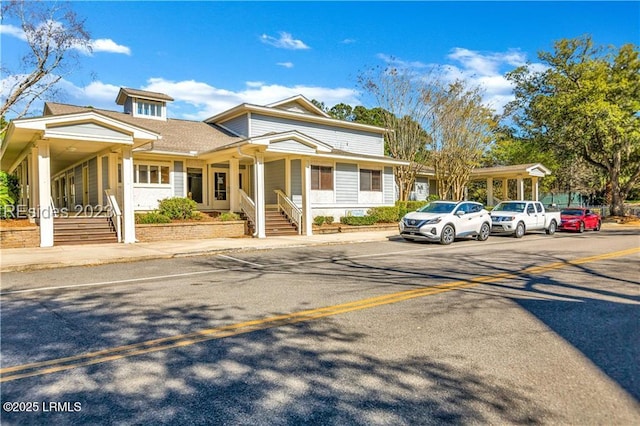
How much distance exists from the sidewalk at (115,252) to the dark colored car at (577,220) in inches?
533

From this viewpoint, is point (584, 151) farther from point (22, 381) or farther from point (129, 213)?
point (22, 381)

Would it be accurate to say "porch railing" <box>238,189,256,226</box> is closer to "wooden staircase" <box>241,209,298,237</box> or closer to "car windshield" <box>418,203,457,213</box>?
"wooden staircase" <box>241,209,298,237</box>

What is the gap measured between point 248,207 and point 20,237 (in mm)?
8697

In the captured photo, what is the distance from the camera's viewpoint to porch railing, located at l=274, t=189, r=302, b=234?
20250 mm

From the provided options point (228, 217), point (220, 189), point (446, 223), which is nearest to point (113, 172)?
point (228, 217)

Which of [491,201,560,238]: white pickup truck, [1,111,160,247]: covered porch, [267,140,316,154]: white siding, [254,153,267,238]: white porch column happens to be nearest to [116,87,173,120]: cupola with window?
[1,111,160,247]: covered porch

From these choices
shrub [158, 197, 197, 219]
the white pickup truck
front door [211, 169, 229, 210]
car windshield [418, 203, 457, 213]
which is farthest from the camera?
front door [211, 169, 229, 210]

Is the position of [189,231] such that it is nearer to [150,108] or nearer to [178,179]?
[178,179]

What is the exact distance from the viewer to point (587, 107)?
28.4m

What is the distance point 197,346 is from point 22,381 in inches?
61.8

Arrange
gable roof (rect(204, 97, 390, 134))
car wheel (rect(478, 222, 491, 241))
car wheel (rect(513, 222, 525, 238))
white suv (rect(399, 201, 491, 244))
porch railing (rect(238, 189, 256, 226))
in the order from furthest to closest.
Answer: gable roof (rect(204, 97, 390, 134)) → car wheel (rect(513, 222, 525, 238)) → porch railing (rect(238, 189, 256, 226)) → car wheel (rect(478, 222, 491, 241)) → white suv (rect(399, 201, 491, 244))

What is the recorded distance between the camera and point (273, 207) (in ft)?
72.8

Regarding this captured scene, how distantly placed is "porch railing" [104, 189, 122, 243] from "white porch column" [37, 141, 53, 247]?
2397mm

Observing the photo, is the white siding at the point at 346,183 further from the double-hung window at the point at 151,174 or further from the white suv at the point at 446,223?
the double-hung window at the point at 151,174
